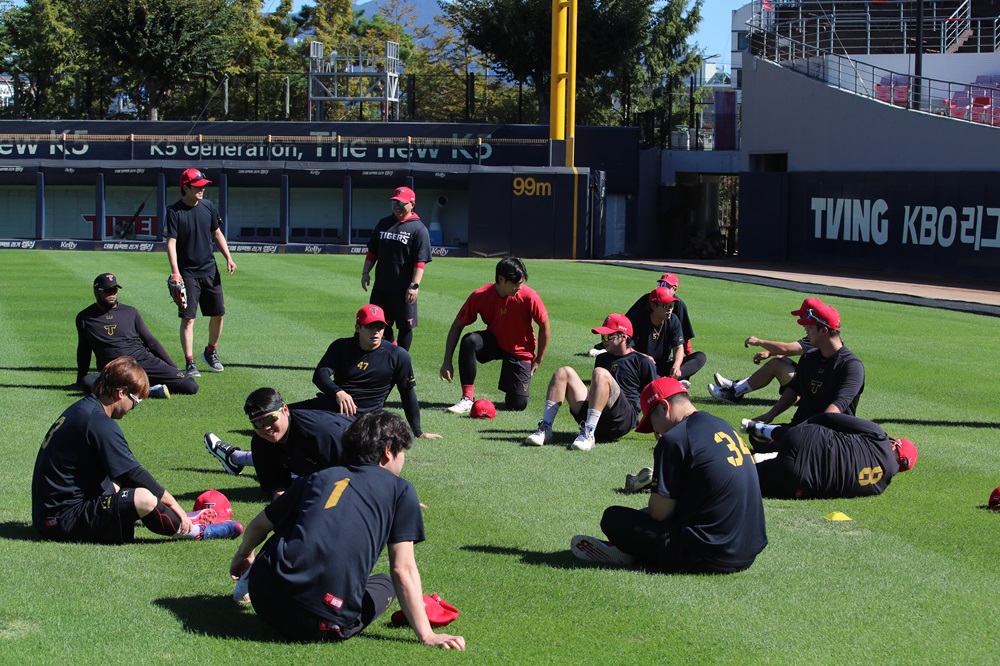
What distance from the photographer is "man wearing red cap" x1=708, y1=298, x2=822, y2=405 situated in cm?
1184

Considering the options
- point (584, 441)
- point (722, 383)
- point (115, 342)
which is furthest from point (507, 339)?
point (115, 342)

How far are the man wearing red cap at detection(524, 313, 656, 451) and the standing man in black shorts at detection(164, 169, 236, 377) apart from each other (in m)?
4.59

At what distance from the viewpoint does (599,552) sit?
258 inches

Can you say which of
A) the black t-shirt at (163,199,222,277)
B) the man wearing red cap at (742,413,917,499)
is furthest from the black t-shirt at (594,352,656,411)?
the black t-shirt at (163,199,222,277)

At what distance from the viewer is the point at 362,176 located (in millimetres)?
38875

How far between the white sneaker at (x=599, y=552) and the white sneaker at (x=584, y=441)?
2988 mm

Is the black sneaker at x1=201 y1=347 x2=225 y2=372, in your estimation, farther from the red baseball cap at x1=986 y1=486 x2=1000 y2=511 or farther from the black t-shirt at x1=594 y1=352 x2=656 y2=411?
the red baseball cap at x1=986 y1=486 x2=1000 y2=511

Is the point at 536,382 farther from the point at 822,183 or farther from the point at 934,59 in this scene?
the point at 934,59

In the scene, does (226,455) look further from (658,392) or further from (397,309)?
(397,309)

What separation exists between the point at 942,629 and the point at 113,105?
54926 mm

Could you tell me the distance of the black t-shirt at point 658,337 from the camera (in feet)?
39.0

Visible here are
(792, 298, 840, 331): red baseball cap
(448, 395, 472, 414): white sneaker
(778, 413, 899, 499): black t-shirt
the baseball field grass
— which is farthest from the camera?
(448, 395, 472, 414): white sneaker

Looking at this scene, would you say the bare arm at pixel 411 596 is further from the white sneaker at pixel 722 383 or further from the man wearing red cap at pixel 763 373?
the white sneaker at pixel 722 383

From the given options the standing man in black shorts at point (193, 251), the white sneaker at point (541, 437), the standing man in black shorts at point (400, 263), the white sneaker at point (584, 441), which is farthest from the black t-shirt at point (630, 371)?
the standing man in black shorts at point (193, 251)
